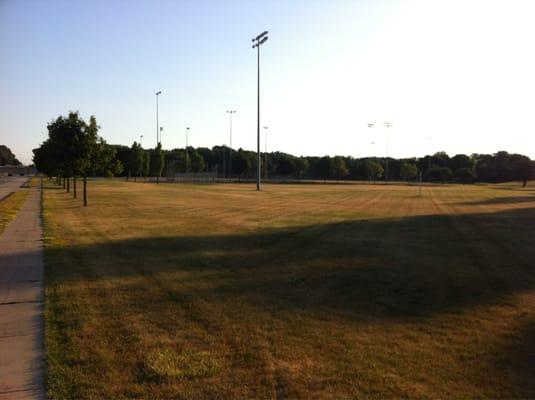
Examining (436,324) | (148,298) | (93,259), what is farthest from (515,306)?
(93,259)

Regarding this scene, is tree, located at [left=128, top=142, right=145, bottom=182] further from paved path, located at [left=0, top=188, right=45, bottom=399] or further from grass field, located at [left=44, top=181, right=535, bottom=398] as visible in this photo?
paved path, located at [left=0, top=188, right=45, bottom=399]

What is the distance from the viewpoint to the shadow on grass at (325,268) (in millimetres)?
7789

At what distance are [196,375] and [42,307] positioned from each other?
357 centimetres

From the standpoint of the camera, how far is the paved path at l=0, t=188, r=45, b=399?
4770mm

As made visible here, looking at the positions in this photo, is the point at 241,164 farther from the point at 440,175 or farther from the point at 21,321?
the point at 21,321

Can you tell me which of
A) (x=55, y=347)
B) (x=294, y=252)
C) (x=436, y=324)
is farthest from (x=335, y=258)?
(x=55, y=347)

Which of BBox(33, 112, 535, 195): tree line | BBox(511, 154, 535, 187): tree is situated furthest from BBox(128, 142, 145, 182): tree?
BBox(511, 154, 535, 187): tree

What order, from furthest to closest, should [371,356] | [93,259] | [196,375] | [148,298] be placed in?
[93,259] → [148,298] → [371,356] → [196,375]

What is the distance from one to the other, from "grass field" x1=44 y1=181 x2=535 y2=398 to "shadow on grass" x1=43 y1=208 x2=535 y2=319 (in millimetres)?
53

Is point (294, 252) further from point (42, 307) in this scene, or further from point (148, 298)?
point (42, 307)

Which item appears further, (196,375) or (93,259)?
(93,259)

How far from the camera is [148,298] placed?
7730 mm

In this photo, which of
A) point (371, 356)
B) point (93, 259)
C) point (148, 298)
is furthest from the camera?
point (93, 259)

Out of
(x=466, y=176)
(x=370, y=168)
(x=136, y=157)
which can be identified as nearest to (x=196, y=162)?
(x=136, y=157)
